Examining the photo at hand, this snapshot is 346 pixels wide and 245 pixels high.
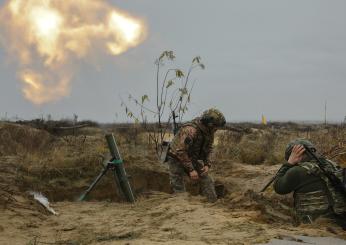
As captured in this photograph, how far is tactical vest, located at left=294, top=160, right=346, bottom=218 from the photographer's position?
7.03m

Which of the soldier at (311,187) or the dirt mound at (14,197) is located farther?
the dirt mound at (14,197)

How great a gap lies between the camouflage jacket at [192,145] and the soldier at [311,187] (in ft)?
8.92

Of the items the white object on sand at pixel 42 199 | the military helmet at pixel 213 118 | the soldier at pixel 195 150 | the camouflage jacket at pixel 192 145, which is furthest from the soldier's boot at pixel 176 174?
the white object on sand at pixel 42 199

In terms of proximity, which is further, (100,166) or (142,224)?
(100,166)

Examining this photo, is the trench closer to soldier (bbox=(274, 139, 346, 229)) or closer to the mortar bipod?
the mortar bipod

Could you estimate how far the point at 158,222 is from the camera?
26.2 feet

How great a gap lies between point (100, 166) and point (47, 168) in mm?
1117

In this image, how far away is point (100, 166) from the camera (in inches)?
489

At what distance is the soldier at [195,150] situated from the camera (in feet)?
32.1

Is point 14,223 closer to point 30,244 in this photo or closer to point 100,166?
point 30,244

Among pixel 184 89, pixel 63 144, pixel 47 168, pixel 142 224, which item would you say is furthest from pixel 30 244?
pixel 63 144

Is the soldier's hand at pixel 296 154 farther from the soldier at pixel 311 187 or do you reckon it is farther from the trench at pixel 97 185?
the trench at pixel 97 185

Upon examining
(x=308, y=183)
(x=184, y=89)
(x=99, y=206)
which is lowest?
(x=99, y=206)

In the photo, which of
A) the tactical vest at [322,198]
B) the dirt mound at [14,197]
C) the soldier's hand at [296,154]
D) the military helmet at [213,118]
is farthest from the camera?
the military helmet at [213,118]
